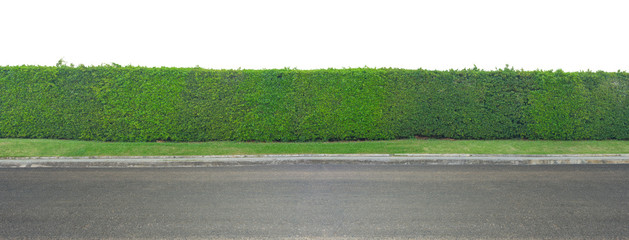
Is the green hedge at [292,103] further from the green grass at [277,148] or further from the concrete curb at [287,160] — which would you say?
the concrete curb at [287,160]

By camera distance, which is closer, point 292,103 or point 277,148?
point 277,148

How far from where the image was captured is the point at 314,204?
5.95 metres

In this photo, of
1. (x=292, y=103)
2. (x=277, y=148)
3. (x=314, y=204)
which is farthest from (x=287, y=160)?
(x=314, y=204)

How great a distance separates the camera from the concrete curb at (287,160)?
10.4 m

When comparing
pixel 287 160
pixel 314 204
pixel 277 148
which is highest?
pixel 277 148

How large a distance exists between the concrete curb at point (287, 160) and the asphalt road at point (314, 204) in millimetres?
1162

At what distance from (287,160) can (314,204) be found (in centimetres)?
486

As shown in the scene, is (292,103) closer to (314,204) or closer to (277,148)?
(277,148)

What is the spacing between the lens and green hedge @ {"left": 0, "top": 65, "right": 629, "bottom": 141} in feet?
48.2

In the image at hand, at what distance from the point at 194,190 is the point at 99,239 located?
8.58 ft

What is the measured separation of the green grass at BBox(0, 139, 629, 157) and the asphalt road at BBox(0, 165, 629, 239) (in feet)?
9.84

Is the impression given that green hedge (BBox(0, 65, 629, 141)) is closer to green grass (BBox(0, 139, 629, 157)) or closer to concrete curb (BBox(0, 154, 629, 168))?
green grass (BBox(0, 139, 629, 157))

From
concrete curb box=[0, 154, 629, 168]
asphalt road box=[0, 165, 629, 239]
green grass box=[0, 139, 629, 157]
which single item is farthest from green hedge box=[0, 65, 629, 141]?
asphalt road box=[0, 165, 629, 239]

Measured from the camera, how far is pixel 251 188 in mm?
7125
